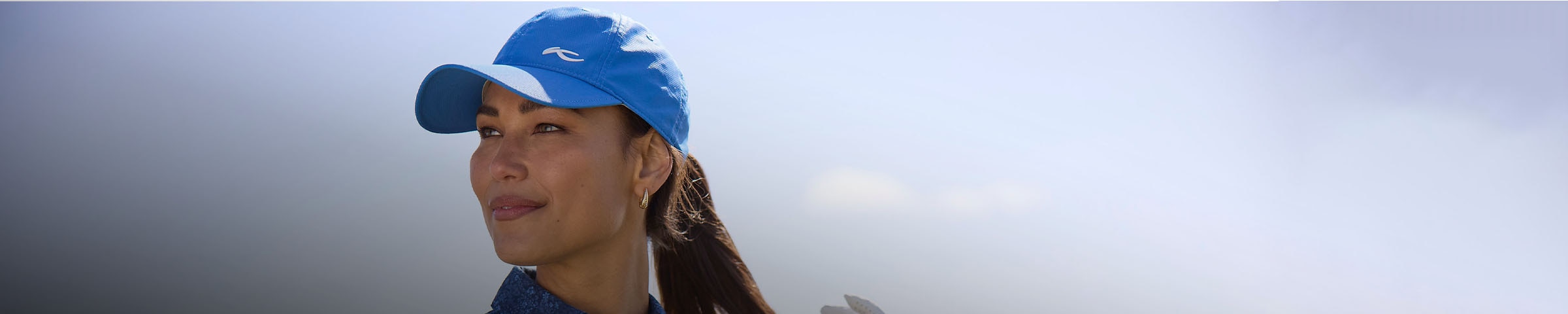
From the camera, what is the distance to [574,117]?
182 centimetres

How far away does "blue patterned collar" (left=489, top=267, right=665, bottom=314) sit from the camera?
1.96m

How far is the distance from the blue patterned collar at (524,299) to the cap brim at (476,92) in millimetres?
356

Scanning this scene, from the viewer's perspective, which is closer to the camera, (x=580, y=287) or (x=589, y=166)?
(x=589, y=166)

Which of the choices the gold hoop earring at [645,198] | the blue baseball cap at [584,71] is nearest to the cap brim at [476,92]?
the blue baseball cap at [584,71]

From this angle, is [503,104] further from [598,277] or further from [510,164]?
[598,277]

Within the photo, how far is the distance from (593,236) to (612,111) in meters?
0.25

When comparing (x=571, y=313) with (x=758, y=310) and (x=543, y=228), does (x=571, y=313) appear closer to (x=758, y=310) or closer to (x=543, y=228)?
(x=543, y=228)

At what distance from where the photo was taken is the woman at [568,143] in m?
1.80

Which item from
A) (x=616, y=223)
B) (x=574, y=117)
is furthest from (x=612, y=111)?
(x=616, y=223)

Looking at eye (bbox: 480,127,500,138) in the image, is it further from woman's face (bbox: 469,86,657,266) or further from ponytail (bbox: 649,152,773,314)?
ponytail (bbox: 649,152,773,314)

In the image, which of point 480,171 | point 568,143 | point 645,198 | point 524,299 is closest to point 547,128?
point 568,143

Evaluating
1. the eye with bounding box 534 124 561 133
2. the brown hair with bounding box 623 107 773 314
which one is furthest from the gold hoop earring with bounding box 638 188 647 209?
the brown hair with bounding box 623 107 773 314

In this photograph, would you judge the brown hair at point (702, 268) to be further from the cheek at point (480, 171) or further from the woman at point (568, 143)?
the cheek at point (480, 171)

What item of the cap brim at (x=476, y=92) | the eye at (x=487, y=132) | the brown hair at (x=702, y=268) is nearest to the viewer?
the cap brim at (x=476, y=92)
